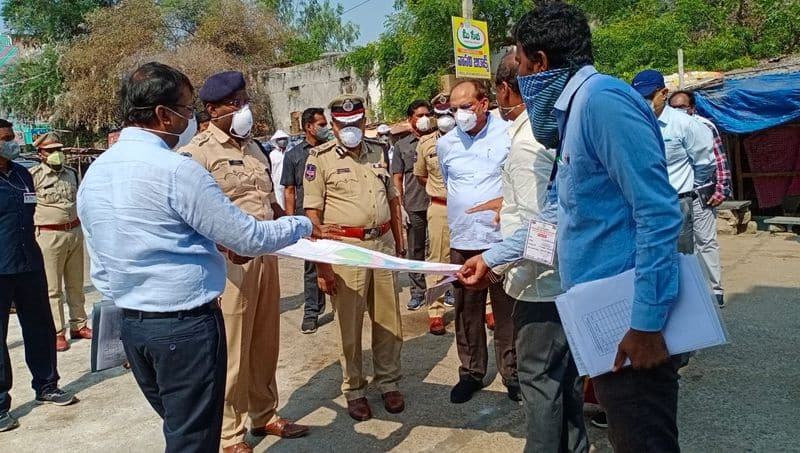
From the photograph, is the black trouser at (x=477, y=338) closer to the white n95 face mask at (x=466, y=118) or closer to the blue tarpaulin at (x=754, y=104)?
the white n95 face mask at (x=466, y=118)

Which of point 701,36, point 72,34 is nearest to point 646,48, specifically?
point 701,36

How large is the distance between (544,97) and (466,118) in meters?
2.09

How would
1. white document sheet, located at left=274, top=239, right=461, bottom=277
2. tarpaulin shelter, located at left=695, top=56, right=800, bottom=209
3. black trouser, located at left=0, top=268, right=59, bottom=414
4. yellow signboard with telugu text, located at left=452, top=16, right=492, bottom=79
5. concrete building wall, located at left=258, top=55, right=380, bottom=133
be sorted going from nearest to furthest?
1. white document sheet, located at left=274, top=239, right=461, bottom=277
2. black trouser, located at left=0, top=268, right=59, bottom=414
3. tarpaulin shelter, located at left=695, top=56, right=800, bottom=209
4. yellow signboard with telugu text, located at left=452, top=16, right=492, bottom=79
5. concrete building wall, located at left=258, top=55, right=380, bottom=133

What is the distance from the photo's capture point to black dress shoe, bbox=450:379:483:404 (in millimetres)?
4203

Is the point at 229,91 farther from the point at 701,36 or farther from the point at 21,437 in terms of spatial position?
the point at 701,36

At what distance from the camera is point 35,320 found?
4.59 meters

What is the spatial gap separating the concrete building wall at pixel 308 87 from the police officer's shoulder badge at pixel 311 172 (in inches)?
606

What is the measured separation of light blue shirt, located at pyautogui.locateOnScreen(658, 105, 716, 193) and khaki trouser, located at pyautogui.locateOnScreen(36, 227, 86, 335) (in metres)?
5.42

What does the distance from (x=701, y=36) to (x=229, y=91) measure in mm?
15485

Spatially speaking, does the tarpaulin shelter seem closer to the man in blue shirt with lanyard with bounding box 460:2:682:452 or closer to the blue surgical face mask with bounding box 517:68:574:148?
the blue surgical face mask with bounding box 517:68:574:148

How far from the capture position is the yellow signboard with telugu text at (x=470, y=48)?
13042 millimetres

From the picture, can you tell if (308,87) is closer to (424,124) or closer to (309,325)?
(424,124)

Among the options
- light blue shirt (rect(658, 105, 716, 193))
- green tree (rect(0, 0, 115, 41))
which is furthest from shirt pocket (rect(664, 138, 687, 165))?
green tree (rect(0, 0, 115, 41))

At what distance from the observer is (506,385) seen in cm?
425
